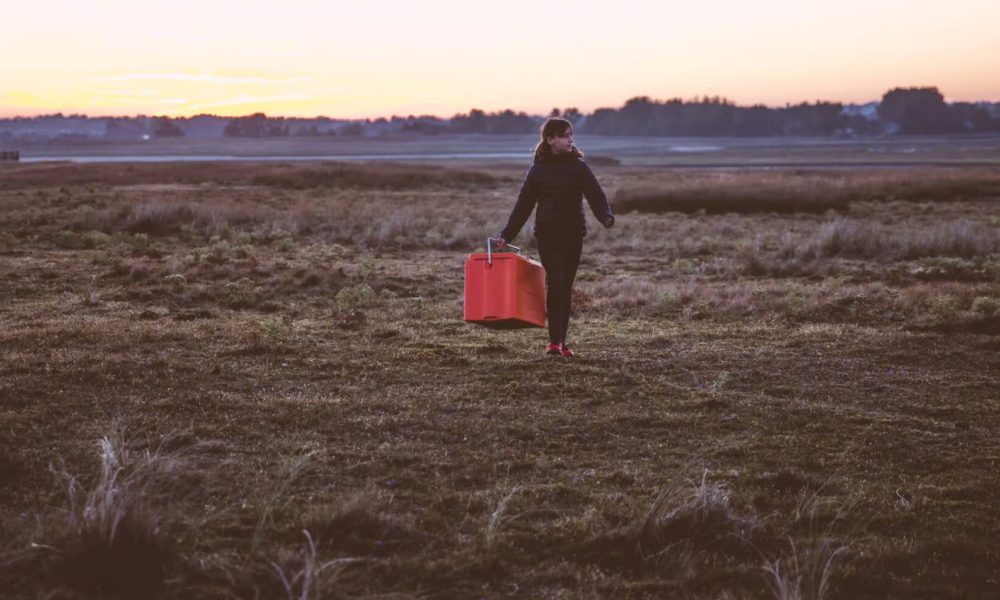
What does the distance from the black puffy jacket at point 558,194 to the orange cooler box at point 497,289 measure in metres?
0.30

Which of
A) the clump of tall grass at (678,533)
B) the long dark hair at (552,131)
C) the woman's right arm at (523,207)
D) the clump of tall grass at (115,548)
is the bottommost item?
the clump of tall grass at (678,533)

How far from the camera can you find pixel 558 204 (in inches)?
306

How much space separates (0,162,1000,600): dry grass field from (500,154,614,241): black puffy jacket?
126cm

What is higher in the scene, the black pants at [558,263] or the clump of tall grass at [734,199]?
the black pants at [558,263]

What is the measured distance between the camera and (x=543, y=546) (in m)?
4.18

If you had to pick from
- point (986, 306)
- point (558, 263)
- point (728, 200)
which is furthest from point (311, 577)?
point (728, 200)

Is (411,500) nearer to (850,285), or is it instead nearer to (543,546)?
(543,546)

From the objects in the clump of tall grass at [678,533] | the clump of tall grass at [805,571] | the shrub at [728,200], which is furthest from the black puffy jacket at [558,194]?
the shrub at [728,200]

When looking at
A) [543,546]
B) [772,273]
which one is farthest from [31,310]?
[772,273]

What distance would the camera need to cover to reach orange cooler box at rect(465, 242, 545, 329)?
7559 mm

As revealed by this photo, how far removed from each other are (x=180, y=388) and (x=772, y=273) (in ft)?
36.6

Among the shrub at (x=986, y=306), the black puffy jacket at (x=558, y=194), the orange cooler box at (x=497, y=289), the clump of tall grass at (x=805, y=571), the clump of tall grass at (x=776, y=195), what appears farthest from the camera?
the clump of tall grass at (x=776, y=195)

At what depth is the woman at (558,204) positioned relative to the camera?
7648 millimetres

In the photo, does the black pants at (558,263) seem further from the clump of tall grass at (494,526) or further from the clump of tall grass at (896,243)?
the clump of tall grass at (896,243)
